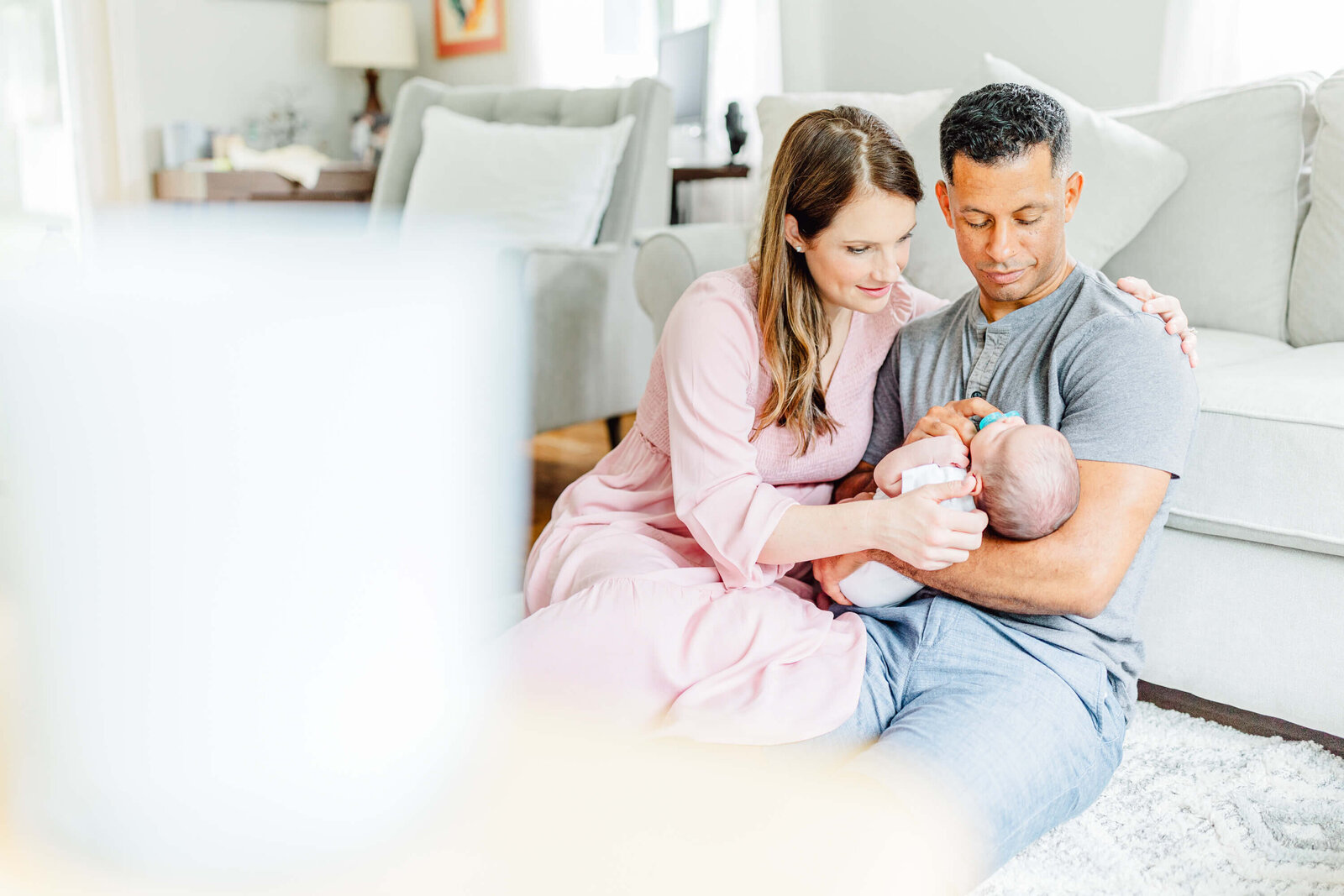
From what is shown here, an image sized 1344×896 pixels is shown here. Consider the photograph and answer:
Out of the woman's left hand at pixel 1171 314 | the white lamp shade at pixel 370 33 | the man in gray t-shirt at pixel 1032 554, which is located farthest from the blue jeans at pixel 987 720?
the white lamp shade at pixel 370 33

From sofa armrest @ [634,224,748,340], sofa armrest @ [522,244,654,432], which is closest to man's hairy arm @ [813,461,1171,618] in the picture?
sofa armrest @ [634,224,748,340]

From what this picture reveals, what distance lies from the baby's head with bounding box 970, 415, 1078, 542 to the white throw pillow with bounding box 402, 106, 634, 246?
5.88 feet

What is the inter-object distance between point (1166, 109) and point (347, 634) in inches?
79.2

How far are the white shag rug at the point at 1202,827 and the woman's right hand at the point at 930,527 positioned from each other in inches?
14.0

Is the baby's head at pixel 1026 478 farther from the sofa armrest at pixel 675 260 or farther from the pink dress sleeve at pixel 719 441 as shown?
the sofa armrest at pixel 675 260

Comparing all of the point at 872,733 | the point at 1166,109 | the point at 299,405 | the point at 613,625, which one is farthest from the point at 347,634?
the point at 1166,109

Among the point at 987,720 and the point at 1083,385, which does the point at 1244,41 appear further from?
the point at 987,720

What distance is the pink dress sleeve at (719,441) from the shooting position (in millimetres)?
1264

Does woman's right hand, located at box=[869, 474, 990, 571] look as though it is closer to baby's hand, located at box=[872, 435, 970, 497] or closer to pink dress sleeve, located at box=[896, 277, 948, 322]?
baby's hand, located at box=[872, 435, 970, 497]

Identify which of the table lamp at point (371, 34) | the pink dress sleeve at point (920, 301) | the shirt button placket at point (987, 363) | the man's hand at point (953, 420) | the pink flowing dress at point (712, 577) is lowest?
the pink flowing dress at point (712, 577)

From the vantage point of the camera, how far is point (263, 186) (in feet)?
13.4

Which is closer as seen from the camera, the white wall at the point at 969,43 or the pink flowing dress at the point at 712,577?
the pink flowing dress at the point at 712,577
